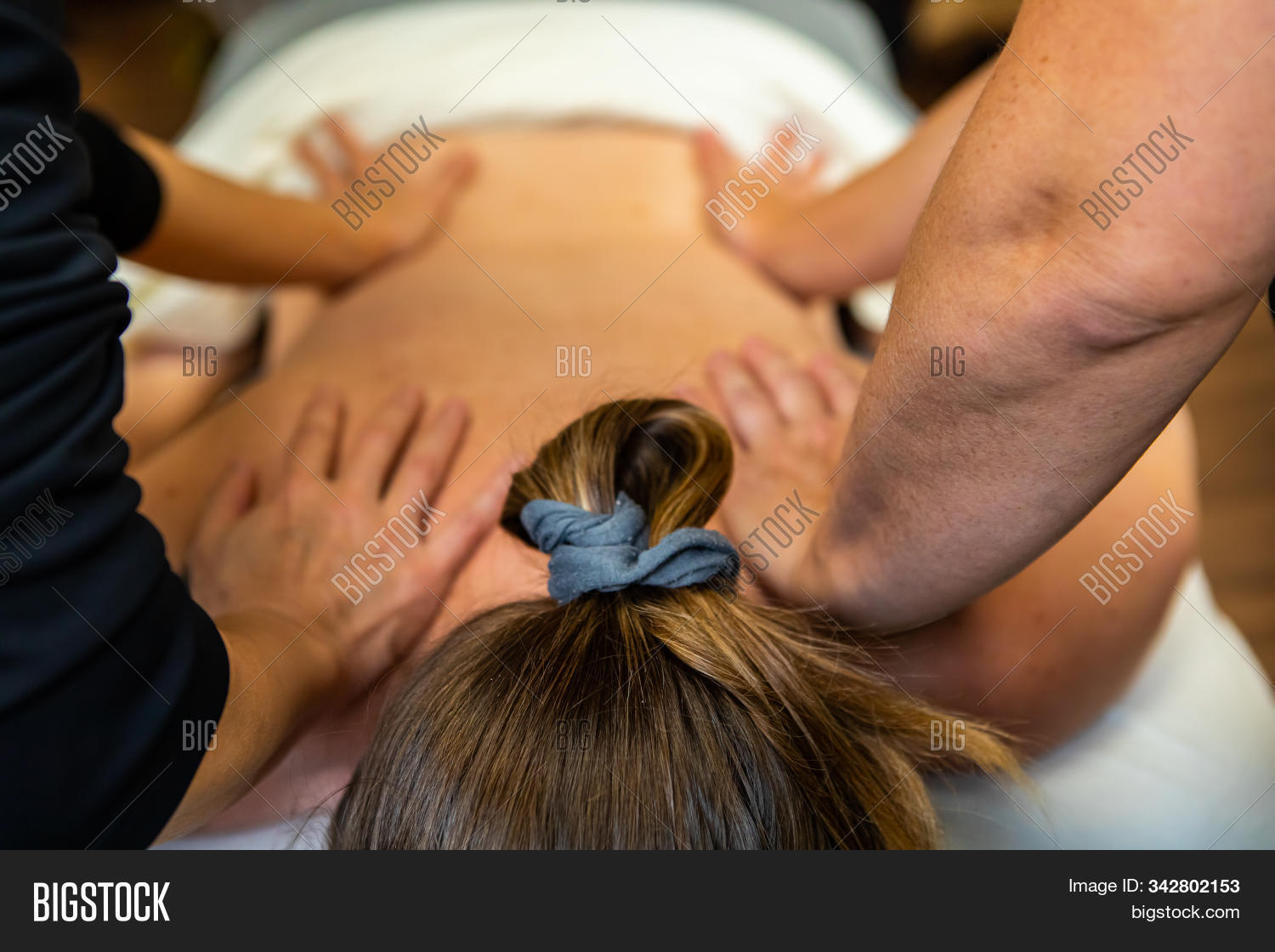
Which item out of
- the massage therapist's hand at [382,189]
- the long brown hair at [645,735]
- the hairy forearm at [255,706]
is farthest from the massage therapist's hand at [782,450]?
the massage therapist's hand at [382,189]

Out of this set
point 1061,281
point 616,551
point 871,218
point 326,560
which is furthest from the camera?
point 871,218

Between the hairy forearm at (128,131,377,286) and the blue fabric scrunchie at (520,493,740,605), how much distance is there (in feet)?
2.07

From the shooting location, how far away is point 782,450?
845 mm

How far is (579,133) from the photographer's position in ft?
4.37

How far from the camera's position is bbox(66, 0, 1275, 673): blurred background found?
4.56ft

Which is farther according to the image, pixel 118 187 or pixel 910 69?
pixel 910 69

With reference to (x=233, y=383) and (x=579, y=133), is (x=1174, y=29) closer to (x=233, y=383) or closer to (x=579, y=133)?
(x=579, y=133)

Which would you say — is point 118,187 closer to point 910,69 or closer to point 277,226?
point 277,226

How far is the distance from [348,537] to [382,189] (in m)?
0.62

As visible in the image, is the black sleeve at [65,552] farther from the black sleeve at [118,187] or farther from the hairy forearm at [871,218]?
the hairy forearm at [871,218]

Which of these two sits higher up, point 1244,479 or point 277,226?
point 277,226

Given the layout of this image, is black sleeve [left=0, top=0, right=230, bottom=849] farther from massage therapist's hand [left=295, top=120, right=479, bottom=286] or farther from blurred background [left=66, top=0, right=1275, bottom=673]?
blurred background [left=66, top=0, right=1275, bottom=673]

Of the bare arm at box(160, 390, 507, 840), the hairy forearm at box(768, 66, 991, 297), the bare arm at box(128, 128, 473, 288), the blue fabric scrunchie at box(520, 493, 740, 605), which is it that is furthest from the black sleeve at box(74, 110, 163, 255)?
the hairy forearm at box(768, 66, 991, 297)

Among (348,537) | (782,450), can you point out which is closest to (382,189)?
(348,537)
